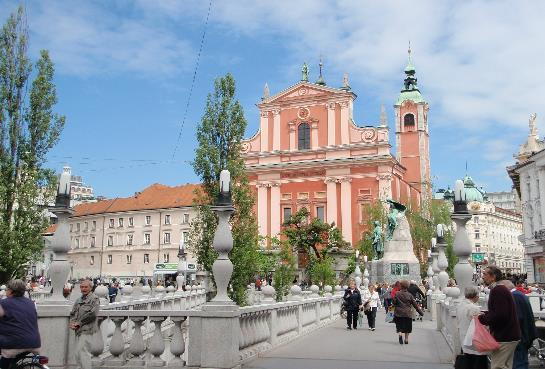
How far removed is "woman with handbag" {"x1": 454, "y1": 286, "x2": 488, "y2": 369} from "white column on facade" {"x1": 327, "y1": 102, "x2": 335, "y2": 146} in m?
48.9

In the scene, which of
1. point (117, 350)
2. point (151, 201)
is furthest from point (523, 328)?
point (151, 201)

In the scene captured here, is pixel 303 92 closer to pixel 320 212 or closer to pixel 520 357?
pixel 320 212

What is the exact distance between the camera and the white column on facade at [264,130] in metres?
59.1

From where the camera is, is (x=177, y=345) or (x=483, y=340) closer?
(x=483, y=340)

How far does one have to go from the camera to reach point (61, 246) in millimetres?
9336

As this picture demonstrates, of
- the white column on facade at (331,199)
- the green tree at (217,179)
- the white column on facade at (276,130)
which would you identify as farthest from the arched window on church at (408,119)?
the green tree at (217,179)

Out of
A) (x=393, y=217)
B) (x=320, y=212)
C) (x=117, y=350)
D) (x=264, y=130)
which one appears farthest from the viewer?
(x=264, y=130)

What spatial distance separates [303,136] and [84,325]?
50855 millimetres

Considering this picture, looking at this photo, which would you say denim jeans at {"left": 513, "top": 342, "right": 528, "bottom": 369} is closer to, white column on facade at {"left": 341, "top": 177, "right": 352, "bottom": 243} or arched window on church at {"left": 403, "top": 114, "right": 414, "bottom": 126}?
white column on facade at {"left": 341, "top": 177, "right": 352, "bottom": 243}

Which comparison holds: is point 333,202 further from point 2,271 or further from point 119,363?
point 119,363

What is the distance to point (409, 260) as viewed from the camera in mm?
29297

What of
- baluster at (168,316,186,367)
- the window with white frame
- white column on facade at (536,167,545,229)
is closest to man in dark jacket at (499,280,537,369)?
baluster at (168,316,186,367)

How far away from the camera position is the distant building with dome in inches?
4274

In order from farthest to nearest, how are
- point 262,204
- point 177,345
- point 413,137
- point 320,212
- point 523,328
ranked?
point 413,137 → point 262,204 → point 320,212 → point 177,345 → point 523,328
